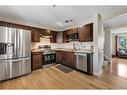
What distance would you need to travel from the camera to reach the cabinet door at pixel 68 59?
14.3 ft

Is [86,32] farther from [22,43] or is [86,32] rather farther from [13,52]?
[13,52]

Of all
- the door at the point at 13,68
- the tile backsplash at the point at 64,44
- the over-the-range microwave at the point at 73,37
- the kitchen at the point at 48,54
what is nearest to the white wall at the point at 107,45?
the kitchen at the point at 48,54

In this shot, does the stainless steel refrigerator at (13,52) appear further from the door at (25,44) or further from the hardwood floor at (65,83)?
the hardwood floor at (65,83)

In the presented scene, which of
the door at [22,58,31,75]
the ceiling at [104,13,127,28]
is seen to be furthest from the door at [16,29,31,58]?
the ceiling at [104,13,127,28]

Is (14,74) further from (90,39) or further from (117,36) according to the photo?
(117,36)

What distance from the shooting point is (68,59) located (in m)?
4.64

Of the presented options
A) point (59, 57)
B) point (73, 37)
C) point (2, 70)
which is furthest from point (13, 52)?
point (73, 37)

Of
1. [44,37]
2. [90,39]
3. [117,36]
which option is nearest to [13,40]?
[44,37]

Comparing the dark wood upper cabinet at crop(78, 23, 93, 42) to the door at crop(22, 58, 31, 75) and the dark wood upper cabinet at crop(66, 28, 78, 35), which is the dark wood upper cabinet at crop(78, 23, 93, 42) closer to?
the dark wood upper cabinet at crop(66, 28, 78, 35)

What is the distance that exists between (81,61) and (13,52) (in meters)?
2.56

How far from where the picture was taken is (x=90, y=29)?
375 centimetres

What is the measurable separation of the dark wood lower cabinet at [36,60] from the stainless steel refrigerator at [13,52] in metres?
0.46

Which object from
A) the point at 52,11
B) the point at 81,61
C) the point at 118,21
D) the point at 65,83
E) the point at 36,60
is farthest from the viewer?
the point at 118,21
